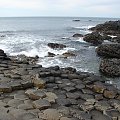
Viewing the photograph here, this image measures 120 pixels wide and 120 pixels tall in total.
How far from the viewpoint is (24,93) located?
7098 mm

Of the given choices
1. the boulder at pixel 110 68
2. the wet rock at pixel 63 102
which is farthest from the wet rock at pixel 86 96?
the boulder at pixel 110 68

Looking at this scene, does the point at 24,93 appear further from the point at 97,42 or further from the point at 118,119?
the point at 97,42

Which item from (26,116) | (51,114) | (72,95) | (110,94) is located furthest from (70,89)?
(26,116)

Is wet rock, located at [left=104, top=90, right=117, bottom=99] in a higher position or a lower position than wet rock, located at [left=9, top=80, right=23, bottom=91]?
lower

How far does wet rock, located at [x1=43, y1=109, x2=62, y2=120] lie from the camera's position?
221 inches

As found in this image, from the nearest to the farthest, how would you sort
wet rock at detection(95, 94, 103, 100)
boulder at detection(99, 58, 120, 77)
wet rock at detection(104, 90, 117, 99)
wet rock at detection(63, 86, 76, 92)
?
wet rock at detection(95, 94, 103, 100)
wet rock at detection(104, 90, 117, 99)
wet rock at detection(63, 86, 76, 92)
boulder at detection(99, 58, 120, 77)

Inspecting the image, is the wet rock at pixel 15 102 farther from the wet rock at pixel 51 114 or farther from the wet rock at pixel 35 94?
the wet rock at pixel 51 114

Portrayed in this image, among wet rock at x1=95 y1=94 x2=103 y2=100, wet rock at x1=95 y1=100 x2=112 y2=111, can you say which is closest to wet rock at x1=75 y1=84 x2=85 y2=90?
wet rock at x1=95 y1=94 x2=103 y2=100

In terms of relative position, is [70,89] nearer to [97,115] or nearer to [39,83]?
[39,83]

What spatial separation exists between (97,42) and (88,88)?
20.1 meters

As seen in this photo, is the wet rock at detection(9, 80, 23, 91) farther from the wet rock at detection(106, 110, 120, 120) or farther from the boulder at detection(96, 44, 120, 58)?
the boulder at detection(96, 44, 120, 58)

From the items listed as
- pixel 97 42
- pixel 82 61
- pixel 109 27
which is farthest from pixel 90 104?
pixel 109 27

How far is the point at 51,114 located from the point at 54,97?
3.67 feet

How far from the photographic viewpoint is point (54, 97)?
6.83 m
